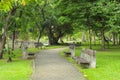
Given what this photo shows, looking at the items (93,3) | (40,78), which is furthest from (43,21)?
(40,78)

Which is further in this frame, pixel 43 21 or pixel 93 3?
pixel 43 21

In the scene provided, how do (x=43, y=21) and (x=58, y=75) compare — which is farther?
(x=43, y=21)

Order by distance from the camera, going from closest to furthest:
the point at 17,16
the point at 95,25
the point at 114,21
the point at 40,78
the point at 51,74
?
1. the point at 40,78
2. the point at 51,74
3. the point at 114,21
4. the point at 17,16
5. the point at 95,25

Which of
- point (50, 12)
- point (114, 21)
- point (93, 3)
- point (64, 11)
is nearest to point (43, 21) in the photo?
point (50, 12)

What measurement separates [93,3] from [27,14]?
711 cm

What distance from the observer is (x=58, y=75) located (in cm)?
1409

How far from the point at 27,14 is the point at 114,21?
10208 mm

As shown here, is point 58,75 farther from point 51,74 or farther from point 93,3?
point 93,3

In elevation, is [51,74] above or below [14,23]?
below

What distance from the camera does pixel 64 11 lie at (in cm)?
3550

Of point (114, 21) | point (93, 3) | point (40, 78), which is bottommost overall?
point (40, 78)

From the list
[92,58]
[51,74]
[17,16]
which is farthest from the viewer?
[17,16]

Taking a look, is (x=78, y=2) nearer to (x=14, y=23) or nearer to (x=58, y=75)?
(x=14, y=23)

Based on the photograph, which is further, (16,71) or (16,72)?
(16,71)
